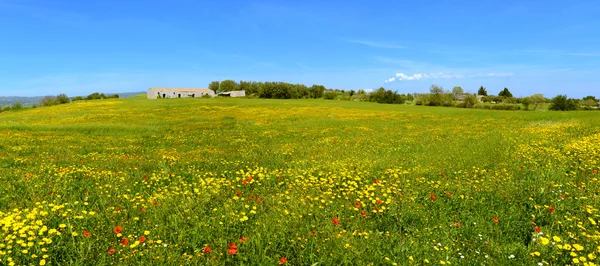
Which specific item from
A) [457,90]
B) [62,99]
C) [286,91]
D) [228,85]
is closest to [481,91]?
[457,90]

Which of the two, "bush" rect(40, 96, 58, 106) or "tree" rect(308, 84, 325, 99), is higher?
"tree" rect(308, 84, 325, 99)

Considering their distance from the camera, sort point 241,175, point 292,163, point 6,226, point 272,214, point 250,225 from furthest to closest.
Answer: point 292,163
point 241,175
point 272,214
point 250,225
point 6,226

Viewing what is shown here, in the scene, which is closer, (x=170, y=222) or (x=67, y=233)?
(x=67, y=233)

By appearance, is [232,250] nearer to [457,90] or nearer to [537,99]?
[537,99]

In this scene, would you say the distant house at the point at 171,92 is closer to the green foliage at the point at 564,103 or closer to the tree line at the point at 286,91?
the tree line at the point at 286,91

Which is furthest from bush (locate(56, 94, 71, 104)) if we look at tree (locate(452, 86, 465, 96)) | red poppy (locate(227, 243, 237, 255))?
tree (locate(452, 86, 465, 96))

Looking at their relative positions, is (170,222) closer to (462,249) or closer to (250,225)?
(250,225)

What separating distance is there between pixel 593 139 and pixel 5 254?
22.5 meters

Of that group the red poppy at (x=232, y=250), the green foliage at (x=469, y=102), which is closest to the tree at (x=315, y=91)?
the green foliage at (x=469, y=102)

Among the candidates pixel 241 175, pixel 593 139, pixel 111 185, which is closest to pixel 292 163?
pixel 241 175

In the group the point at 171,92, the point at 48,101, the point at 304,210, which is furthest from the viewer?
the point at 171,92

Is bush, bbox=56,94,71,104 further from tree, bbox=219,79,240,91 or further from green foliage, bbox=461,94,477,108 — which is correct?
green foliage, bbox=461,94,477,108

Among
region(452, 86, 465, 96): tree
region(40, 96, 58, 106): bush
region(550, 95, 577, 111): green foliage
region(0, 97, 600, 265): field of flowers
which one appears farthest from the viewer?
region(452, 86, 465, 96): tree

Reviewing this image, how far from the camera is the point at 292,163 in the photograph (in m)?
12.4
